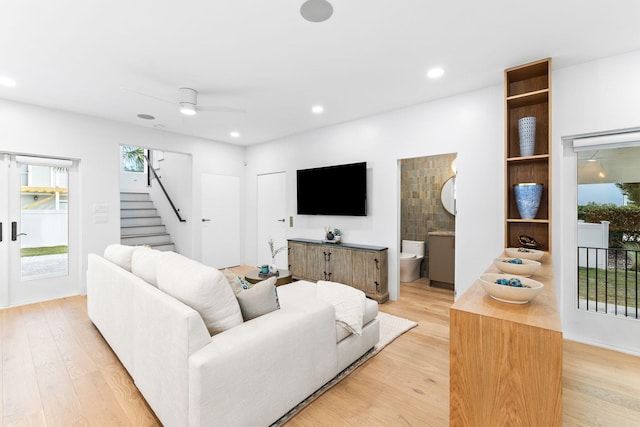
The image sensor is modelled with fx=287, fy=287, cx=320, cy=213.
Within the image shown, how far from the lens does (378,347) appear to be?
2.56 meters

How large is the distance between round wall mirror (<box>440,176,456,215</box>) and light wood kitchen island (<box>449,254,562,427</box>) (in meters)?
3.55

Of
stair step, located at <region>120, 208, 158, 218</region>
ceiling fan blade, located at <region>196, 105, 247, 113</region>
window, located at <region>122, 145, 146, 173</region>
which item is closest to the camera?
ceiling fan blade, located at <region>196, 105, 247, 113</region>

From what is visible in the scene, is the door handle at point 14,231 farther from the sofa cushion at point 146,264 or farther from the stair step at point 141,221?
the sofa cushion at point 146,264

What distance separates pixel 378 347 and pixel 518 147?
2.39m

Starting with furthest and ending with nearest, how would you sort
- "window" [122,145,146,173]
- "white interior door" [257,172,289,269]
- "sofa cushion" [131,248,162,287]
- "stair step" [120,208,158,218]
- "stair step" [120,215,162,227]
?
"window" [122,145,146,173] → "stair step" [120,208,158,218] → "stair step" [120,215,162,227] → "white interior door" [257,172,289,269] → "sofa cushion" [131,248,162,287]

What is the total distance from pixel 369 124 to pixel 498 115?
1.63 m

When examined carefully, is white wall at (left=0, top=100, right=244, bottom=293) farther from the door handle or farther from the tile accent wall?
the tile accent wall

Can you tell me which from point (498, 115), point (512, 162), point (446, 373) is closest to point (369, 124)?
point (498, 115)

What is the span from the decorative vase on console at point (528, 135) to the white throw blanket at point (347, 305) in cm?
207

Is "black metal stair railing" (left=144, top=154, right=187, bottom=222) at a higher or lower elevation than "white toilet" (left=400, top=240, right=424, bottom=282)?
higher

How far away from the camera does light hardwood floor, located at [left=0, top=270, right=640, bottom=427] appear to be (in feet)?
5.67

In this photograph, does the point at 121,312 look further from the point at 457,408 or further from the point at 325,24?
the point at 325,24

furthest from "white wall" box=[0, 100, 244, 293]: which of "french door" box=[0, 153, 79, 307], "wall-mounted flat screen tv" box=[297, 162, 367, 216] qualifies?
"wall-mounted flat screen tv" box=[297, 162, 367, 216]

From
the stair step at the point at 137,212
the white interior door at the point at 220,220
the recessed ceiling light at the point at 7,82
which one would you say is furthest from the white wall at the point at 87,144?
the stair step at the point at 137,212
